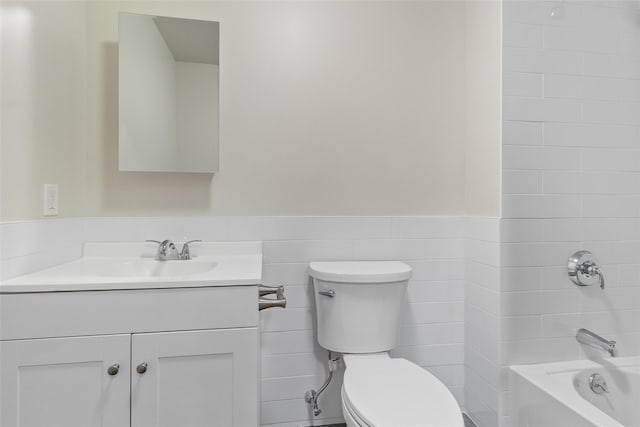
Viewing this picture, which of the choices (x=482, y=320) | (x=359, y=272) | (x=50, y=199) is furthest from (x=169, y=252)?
(x=482, y=320)

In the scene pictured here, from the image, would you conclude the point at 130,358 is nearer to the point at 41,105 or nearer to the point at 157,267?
the point at 157,267

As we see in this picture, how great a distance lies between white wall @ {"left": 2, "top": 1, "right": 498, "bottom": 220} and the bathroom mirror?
0.24ft

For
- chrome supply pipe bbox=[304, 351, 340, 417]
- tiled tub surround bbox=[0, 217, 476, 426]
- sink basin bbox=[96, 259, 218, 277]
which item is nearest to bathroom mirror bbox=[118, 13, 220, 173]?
tiled tub surround bbox=[0, 217, 476, 426]

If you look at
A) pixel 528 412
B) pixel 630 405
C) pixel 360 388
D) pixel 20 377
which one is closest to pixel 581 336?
pixel 630 405

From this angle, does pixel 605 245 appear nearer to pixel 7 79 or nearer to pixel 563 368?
pixel 563 368

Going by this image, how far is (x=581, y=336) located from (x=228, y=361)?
4.88 ft

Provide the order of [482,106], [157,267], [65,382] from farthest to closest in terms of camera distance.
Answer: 1. [482,106]
2. [157,267]
3. [65,382]

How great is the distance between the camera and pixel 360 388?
4.05 feet

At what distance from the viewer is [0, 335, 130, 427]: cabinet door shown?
1.06m

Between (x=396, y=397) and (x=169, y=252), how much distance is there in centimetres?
104

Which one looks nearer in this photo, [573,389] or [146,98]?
[573,389]

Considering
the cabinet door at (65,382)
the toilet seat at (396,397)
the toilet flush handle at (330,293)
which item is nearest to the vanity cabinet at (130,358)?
the cabinet door at (65,382)

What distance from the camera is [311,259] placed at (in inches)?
69.2

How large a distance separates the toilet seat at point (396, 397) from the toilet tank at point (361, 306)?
123 millimetres
